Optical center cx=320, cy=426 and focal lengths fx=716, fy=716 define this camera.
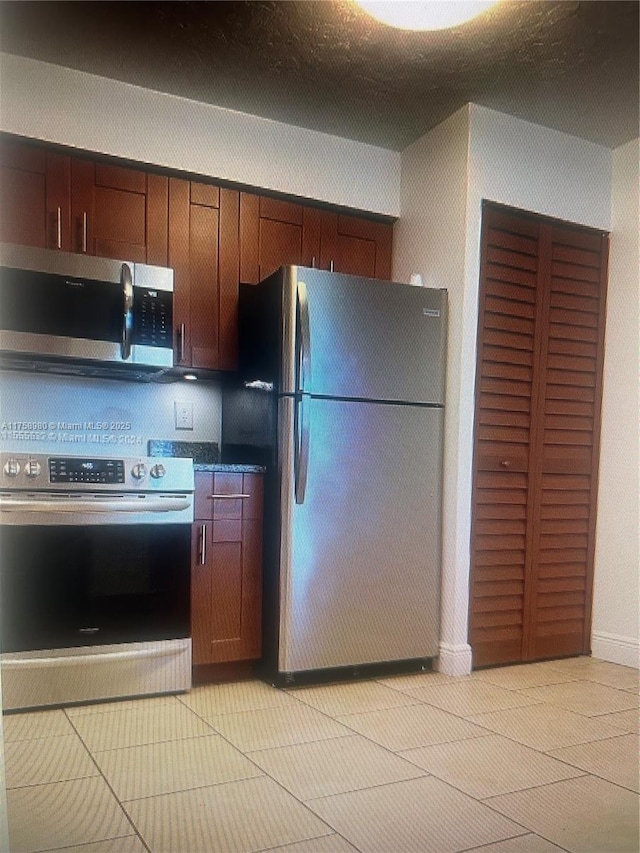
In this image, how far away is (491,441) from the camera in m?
3.11

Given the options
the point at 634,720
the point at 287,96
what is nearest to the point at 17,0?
the point at 287,96

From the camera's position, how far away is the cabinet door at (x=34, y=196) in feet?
8.94

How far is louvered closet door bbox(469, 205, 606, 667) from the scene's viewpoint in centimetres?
308

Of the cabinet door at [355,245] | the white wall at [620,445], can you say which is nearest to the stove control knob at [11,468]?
the cabinet door at [355,245]

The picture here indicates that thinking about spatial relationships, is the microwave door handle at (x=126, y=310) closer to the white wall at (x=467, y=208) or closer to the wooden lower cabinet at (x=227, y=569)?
the wooden lower cabinet at (x=227, y=569)

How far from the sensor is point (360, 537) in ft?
9.29

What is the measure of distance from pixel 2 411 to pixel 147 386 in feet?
2.00

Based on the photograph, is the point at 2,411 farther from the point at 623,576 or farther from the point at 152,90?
the point at 623,576

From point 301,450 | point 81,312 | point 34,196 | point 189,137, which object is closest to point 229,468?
point 301,450

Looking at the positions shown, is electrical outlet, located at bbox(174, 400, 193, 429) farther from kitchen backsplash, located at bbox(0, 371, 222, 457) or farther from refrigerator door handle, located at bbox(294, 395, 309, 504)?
refrigerator door handle, located at bbox(294, 395, 309, 504)

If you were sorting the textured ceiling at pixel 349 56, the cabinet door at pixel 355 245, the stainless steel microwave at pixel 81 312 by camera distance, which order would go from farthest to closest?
the cabinet door at pixel 355 245 < the stainless steel microwave at pixel 81 312 < the textured ceiling at pixel 349 56

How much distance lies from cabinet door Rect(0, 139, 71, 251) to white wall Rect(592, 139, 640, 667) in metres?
2.46

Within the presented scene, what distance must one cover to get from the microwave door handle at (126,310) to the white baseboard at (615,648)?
2.47 metres

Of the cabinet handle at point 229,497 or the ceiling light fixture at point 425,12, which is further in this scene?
the cabinet handle at point 229,497
